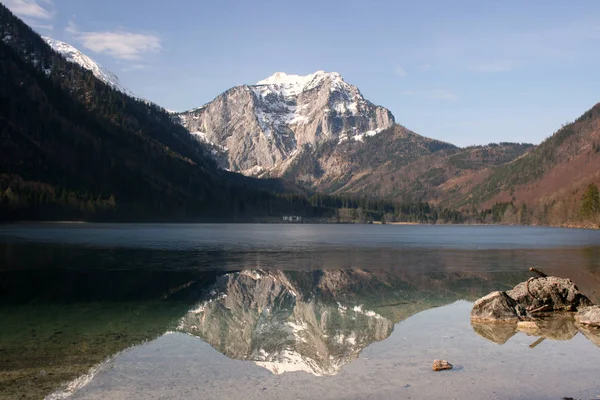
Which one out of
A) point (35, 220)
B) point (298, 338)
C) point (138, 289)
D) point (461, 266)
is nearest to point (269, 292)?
point (138, 289)

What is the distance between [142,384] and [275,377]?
4479 mm

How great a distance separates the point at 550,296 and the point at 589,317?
4.28 meters

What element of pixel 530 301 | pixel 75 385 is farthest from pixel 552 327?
pixel 75 385

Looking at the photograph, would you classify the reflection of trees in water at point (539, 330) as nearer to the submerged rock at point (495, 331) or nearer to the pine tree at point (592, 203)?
the submerged rock at point (495, 331)

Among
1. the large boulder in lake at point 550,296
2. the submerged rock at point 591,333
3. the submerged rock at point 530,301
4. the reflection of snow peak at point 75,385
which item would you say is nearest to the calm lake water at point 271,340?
the reflection of snow peak at point 75,385

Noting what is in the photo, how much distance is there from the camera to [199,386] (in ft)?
56.0

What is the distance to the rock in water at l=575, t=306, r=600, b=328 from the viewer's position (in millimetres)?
27156

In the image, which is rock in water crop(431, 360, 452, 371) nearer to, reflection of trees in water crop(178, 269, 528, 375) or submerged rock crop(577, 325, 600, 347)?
reflection of trees in water crop(178, 269, 528, 375)

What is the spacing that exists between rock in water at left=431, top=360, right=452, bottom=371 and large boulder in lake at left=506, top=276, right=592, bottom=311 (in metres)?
13.6

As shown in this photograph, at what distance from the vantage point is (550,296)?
31953mm

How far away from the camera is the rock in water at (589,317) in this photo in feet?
89.1

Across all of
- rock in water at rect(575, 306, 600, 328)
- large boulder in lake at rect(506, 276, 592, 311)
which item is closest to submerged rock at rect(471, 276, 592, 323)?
large boulder in lake at rect(506, 276, 592, 311)

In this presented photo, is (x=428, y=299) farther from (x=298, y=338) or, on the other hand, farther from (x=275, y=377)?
(x=275, y=377)

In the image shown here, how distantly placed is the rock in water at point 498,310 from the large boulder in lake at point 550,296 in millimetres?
1764
